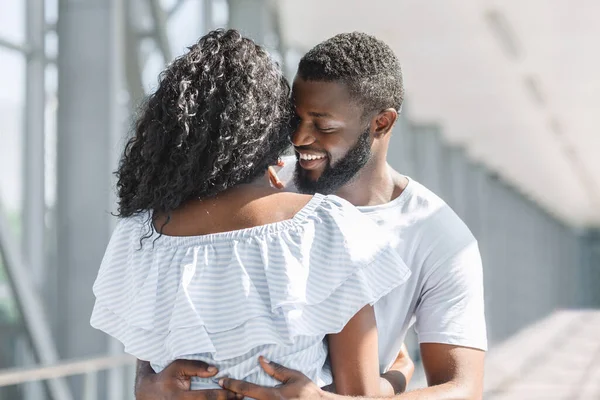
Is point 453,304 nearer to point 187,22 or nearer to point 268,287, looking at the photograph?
point 268,287

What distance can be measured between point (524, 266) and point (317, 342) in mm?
26562

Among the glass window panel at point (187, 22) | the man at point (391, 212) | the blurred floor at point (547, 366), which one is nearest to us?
the man at point (391, 212)

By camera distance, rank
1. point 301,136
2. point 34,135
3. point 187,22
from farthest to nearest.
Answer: point 187,22, point 34,135, point 301,136

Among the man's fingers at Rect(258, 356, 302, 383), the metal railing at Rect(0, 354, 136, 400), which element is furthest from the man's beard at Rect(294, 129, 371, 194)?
the metal railing at Rect(0, 354, 136, 400)

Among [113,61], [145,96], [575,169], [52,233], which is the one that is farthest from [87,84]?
[575,169]

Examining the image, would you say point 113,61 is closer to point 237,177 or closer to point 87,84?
point 87,84

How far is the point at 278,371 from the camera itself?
1322mm

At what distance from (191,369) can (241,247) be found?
0.62ft

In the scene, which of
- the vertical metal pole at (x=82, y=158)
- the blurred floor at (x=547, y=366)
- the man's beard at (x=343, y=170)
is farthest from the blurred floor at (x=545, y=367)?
the man's beard at (x=343, y=170)

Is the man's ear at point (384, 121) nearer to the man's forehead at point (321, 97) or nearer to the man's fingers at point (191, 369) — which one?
the man's forehead at point (321, 97)

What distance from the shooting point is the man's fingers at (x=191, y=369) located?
4.42ft

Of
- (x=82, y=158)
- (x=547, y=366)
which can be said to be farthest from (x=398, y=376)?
(x=547, y=366)

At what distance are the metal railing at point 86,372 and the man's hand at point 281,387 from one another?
7.11ft

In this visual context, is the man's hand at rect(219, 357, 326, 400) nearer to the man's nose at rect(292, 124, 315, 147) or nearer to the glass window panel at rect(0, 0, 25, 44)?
the man's nose at rect(292, 124, 315, 147)
